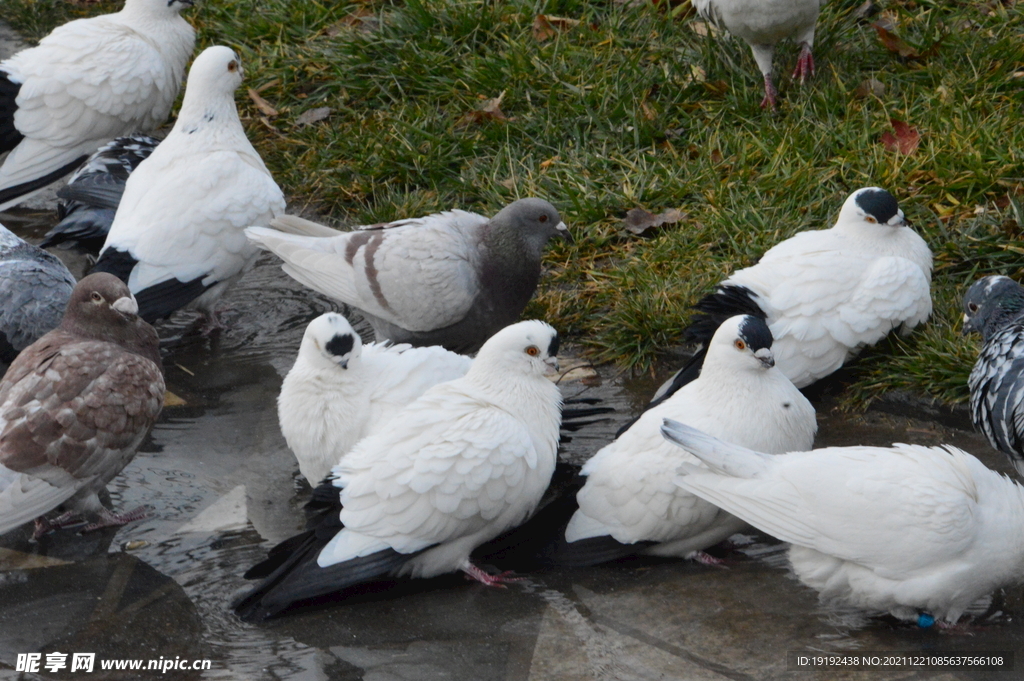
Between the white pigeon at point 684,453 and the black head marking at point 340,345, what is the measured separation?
864mm

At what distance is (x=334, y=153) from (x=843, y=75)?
8.70 ft

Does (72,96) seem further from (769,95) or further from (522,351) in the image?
(769,95)

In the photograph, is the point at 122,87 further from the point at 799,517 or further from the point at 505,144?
the point at 799,517

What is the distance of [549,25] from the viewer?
21.1ft

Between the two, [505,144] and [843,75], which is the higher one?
[843,75]

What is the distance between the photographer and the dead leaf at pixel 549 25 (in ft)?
21.0

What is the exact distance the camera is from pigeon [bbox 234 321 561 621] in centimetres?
324

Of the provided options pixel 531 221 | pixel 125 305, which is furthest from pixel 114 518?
pixel 531 221

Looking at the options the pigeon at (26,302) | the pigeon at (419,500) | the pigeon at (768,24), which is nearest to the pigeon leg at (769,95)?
the pigeon at (768,24)

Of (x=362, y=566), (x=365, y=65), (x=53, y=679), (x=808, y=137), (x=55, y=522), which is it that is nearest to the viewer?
(x=53, y=679)

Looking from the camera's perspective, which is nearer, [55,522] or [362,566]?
[362,566]

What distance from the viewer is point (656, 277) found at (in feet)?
16.0

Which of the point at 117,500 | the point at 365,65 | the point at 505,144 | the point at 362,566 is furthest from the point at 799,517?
the point at 365,65

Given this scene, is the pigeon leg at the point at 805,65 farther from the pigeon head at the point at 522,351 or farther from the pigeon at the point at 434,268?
the pigeon head at the point at 522,351
